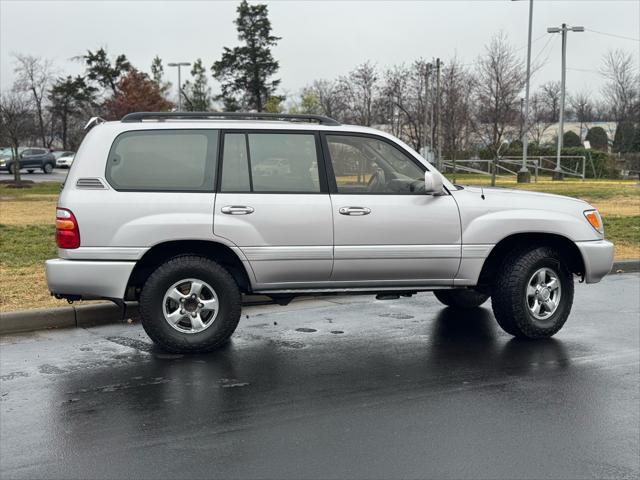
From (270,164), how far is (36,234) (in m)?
8.99

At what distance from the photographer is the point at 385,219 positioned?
6816 millimetres

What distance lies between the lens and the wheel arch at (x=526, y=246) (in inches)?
288

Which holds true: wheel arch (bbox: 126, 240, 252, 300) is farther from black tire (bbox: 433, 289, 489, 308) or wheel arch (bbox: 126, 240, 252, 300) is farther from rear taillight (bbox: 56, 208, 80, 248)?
black tire (bbox: 433, 289, 489, 308)

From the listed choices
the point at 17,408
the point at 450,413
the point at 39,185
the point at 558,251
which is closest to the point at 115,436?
the point at 17,408

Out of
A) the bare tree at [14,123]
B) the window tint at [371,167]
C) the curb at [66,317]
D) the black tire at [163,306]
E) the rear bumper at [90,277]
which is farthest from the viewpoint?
the bare tree at [14,123]

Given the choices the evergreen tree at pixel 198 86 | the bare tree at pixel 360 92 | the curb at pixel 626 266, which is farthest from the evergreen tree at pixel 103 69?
the curb at pixel 626 266

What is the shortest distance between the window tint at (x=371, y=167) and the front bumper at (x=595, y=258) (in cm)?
Result: 167

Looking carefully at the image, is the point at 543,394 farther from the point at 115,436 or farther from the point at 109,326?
the point at 109,326

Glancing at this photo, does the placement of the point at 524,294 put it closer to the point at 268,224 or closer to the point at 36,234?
the point at 268,224

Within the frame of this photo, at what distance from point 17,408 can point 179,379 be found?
1.17 meters

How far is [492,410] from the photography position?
5184 mm

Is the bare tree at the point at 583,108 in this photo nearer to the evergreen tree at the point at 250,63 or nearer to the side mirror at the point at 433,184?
the evergreen tree at the point at 250,63

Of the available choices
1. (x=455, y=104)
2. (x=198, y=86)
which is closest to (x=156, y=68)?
(x=198, y=86)

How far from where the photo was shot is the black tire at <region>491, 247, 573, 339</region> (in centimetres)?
716
